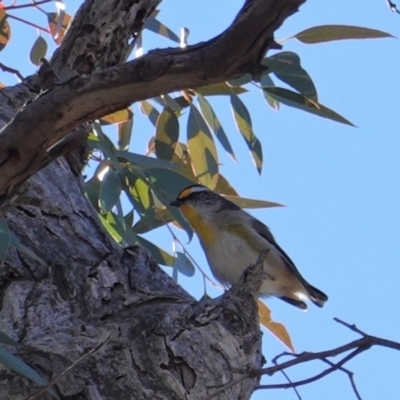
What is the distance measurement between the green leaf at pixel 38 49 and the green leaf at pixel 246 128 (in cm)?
72

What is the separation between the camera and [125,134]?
9.99ft

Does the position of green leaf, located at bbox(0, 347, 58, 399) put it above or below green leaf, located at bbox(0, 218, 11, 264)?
below

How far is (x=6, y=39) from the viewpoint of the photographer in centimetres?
307

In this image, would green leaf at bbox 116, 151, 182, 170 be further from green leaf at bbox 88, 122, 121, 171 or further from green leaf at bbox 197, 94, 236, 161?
green leaf at bbox 197, 94, 236, 161

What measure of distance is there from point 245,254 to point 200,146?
0.50 meters

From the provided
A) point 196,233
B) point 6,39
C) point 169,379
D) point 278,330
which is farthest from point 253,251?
point 169,379

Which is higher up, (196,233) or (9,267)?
(196,233)

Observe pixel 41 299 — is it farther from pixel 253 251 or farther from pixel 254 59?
pixel 253 251

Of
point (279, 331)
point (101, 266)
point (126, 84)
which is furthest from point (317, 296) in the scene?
point (126, 84)

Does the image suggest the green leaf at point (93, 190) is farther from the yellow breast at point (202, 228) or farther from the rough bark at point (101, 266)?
the yellow breast at point (202, 228)

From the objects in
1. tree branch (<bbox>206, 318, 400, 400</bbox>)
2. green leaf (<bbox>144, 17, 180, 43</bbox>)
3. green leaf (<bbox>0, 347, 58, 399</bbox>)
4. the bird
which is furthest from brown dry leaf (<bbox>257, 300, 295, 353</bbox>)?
tree branch (<bbox>206, 318, 400, 400</bbox>)

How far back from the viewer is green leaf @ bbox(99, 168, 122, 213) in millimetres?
2539

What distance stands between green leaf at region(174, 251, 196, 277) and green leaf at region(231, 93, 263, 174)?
1.08 feet

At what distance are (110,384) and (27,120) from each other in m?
0.52
